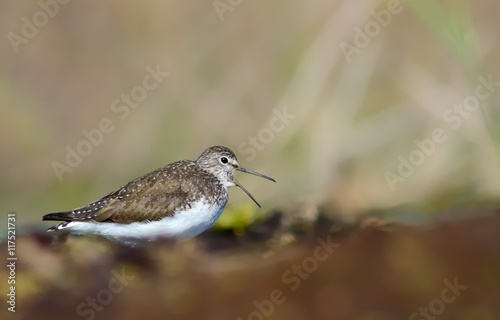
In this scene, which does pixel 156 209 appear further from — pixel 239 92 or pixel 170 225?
pixel 239 92

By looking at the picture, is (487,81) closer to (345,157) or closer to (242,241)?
(345,157)

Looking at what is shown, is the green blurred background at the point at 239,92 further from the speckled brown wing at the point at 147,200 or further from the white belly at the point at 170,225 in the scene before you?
the white belly at the point at 170,225

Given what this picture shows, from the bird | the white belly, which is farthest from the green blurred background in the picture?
the white belly

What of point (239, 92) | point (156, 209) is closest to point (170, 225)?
point (156, 209)

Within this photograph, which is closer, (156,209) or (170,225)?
(170,225)

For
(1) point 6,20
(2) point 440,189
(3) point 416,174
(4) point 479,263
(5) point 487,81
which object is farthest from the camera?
(1) point 6,20

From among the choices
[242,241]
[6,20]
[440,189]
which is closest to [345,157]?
[440,189]

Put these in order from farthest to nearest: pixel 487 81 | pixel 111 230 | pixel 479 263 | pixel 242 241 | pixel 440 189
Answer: pixel 487 81 → pixel 440 189 → pixel 111 230 → pixel 242 241 → pixel 479 263

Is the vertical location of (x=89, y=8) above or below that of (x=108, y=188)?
above
